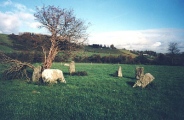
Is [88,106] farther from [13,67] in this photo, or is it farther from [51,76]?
[13,67]

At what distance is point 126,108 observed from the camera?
9.89 m

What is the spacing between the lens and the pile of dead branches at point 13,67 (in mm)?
17828

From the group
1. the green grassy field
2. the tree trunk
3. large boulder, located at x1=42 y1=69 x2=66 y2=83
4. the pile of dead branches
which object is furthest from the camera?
the tree trunk

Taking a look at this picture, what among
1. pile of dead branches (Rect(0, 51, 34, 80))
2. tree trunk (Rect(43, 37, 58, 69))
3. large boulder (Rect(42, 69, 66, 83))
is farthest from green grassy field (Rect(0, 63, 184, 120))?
tree trunk (Rect(43, 37, 58, 69))

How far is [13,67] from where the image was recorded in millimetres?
17953

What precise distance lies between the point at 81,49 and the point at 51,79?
20.6 ft

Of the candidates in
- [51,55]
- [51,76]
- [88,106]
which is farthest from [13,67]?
[88,106]

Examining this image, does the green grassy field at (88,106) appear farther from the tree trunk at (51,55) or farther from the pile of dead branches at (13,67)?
the tree trunk at (51,55)

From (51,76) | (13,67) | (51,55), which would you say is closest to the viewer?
(51,76)

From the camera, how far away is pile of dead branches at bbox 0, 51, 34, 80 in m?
17.8

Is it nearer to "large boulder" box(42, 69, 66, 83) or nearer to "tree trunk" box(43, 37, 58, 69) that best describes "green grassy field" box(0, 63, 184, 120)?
"large boulder" box(42, 69, 66, 83)

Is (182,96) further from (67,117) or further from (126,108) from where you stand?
(67,117)

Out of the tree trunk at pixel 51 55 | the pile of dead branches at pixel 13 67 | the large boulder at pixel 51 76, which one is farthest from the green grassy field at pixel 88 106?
the tree trunk at pixel 51 55

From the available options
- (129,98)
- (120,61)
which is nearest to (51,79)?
(129,98)
